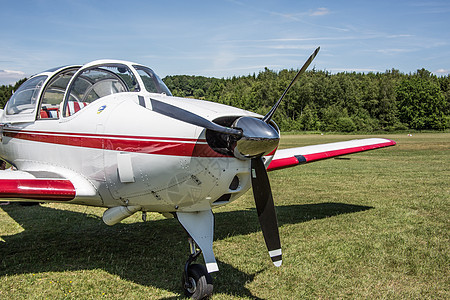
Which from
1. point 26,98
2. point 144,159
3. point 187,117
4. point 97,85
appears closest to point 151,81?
point 97,85

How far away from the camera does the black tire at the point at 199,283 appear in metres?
4.51

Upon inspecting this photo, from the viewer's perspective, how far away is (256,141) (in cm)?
358

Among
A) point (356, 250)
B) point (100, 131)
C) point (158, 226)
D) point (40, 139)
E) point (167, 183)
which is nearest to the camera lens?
point (167, 183)

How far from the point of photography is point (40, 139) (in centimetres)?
577

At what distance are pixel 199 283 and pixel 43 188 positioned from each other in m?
2.30

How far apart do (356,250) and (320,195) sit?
15.7ft

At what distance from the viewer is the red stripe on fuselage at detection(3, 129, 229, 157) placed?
3.84 m

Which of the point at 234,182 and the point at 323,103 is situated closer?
the point at 234,182

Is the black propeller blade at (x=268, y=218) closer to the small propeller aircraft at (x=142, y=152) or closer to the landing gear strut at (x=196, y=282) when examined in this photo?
the small propeller aircraft at (x=142, y=152)

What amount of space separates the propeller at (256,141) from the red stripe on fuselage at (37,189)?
1760mm

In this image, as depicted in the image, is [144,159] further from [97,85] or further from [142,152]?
[97,85]

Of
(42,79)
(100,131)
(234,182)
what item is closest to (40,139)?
(42,79)

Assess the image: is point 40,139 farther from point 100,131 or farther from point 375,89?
point 375,89

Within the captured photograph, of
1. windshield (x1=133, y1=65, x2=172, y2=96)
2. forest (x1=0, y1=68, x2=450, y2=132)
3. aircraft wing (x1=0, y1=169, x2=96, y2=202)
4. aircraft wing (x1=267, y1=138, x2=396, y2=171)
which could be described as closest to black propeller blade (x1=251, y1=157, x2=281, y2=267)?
windshield (x1=133, y1=65, x2=172, y2=96)
